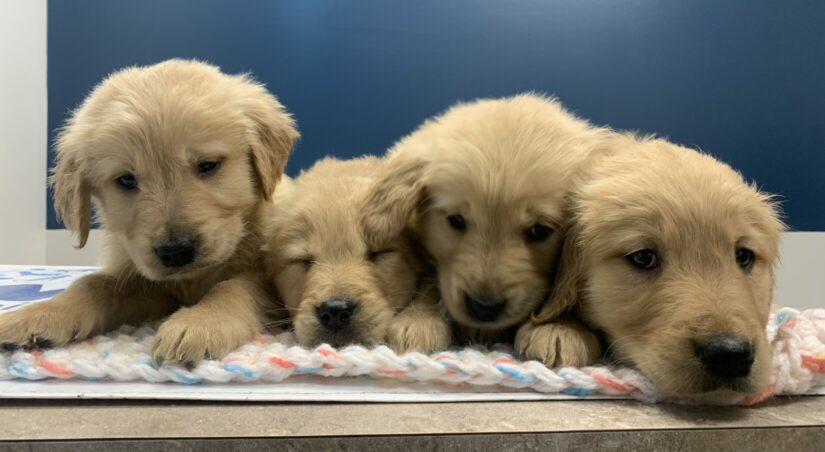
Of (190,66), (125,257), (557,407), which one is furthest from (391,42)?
(557,407)

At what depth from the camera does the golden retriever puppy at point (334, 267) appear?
1.75m

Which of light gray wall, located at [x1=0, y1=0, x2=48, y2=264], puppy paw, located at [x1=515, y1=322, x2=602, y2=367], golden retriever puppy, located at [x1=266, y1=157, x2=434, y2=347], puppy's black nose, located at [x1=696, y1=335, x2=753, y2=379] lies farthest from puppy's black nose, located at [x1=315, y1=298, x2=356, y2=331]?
light gray wall, located at [x1=0, y1=0, x2=48, y2=264]

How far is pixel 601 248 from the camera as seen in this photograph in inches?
63.3

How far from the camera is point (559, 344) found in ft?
5.08

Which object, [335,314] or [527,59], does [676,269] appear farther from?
[527,59]

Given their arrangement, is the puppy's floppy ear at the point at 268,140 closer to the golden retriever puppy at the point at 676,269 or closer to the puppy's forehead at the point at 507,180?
the puppy's forehead at the point at 507,180

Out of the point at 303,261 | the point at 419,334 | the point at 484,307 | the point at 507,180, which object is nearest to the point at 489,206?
the point at 507,180

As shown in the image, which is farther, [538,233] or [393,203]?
[393,203]

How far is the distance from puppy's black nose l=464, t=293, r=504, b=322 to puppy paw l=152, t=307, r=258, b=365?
62 cm

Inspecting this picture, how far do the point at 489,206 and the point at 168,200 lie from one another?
38.0 inches

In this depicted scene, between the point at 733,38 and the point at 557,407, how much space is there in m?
3.65

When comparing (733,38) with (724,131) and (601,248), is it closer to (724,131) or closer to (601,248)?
(724,131)

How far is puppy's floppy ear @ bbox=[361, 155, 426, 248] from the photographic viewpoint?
1.92 metres

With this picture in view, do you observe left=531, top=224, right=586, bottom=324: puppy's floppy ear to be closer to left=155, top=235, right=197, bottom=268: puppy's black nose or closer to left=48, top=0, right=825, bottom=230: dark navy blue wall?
left=155, top=235, right=197, bottom=268: puppy's black nose
